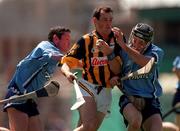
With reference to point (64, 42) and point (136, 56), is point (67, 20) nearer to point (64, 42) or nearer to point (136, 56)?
point (64, 42)

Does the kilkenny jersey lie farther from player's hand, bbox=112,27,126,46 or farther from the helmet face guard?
the helmet face guard

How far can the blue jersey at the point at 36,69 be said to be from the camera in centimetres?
1519

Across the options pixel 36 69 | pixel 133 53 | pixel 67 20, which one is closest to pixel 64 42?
pixel 36 69

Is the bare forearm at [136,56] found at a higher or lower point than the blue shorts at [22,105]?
higher

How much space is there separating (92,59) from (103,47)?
39 cm

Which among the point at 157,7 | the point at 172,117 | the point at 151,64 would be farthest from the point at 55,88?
the point at 157,7

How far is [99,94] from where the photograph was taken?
14.9 meters

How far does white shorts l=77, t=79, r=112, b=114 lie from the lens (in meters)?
14.8

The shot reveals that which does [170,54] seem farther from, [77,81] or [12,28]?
[77,81]

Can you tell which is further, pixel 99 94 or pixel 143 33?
A: pixel 99 94

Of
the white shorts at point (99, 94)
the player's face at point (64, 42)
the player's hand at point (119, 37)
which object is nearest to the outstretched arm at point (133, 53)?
the player's hand at point (119, 37)

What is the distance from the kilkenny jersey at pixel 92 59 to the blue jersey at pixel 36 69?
1.42 feet

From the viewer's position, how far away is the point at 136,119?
14.4 meters

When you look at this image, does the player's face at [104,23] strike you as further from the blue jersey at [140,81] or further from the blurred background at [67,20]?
the blurred background at [67,20]
